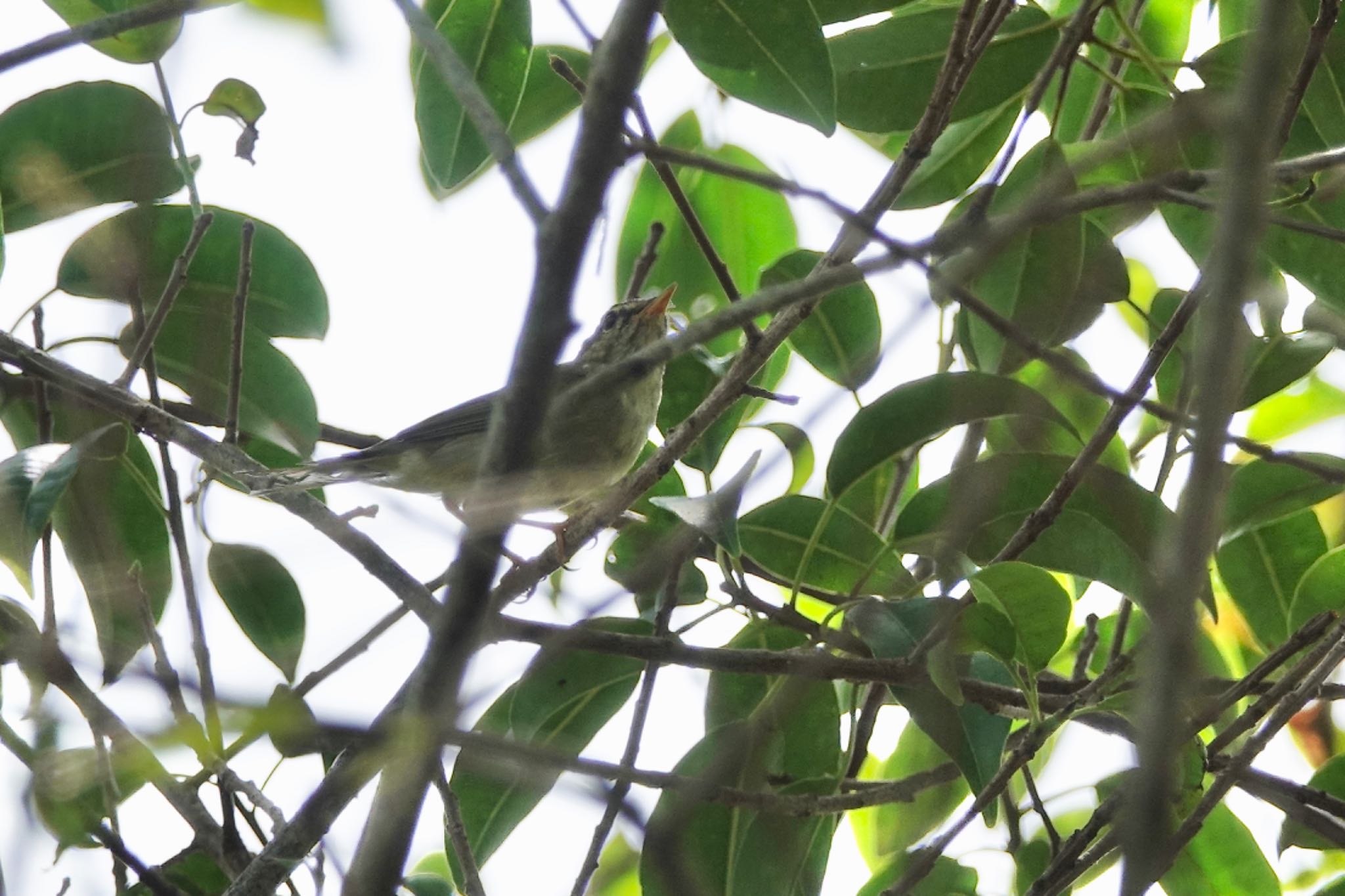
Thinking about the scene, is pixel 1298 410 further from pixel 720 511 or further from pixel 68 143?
pixel 68 143

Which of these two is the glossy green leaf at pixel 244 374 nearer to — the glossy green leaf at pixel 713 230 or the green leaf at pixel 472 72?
the green leaf at pixel 472 72

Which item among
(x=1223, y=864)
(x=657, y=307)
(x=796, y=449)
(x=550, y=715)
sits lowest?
(x=1223, y=864)

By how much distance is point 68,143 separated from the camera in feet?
9.83

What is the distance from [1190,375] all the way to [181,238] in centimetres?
236

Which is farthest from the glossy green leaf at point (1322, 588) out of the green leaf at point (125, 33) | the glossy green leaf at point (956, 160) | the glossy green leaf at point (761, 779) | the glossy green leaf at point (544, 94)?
the green leaf at point (125, 33)

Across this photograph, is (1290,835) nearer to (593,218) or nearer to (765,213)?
(765,213)

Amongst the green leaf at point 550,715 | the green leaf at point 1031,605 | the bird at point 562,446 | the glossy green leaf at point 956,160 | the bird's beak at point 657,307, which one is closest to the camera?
the green leaf at point 1031,605

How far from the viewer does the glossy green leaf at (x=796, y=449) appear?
2.75 m

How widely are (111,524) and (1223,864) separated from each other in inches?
97.8

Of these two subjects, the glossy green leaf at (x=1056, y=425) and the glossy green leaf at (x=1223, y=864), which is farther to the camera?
the glossy green leaf at (x=1056, y=425)

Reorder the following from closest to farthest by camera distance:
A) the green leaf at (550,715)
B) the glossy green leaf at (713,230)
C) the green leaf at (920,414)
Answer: the green leaf at (920,414) → the green leaf at (550,715) → the glossy green leaf at (713,230)

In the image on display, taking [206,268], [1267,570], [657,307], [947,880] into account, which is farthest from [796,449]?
[657,307]

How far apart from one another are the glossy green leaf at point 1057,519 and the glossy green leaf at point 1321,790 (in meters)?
0.70

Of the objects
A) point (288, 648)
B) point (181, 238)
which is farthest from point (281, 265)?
point (288, 648)
